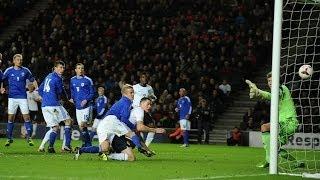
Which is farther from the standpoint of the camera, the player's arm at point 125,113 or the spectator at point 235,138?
the spectator at point 235,138

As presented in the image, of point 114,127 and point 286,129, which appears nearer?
point 286,129

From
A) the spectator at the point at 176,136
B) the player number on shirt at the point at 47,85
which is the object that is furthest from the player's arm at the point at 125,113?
the spectator at the point at 176,136

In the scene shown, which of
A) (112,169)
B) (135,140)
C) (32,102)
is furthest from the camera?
(32,102)

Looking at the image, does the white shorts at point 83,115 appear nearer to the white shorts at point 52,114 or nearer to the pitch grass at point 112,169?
the white shorts at point 52,114

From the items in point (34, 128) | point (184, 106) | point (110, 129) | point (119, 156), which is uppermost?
point (184, 106)

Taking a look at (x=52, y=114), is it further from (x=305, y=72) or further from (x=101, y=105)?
(x=101, y=105)

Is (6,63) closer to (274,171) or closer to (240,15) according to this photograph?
(240,15)

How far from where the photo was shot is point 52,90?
1691 cm

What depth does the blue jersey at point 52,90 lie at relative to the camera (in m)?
16.9

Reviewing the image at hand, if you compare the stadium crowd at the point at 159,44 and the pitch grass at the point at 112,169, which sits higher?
the stadium crowd at the point at 159,44

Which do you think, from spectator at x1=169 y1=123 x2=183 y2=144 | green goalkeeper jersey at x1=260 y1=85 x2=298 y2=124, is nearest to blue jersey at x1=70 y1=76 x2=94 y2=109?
green goalkeeper jersey at x1=260 y1=85 x2=298 y2=124

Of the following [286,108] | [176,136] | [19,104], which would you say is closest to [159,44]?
[176,136]

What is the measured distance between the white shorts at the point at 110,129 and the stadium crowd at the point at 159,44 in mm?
12881

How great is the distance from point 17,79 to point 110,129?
201 inches
